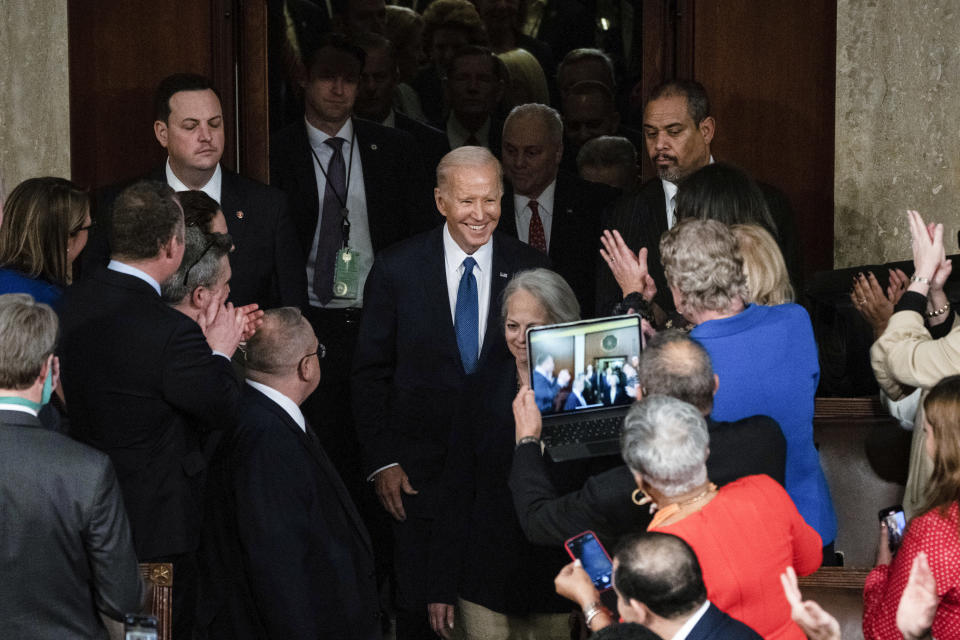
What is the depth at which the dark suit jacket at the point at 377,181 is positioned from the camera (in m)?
6.15

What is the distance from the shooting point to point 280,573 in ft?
13.4

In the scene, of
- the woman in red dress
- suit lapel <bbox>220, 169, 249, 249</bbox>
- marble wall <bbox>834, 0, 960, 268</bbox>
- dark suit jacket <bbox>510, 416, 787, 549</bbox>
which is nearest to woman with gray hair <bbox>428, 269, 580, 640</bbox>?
dark suit jacket <bbox>510, 416, 787, 549</bbox>

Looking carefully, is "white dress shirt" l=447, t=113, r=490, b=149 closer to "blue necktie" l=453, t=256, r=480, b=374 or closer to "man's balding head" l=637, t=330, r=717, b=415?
"blue necktie" l=453, t=256, r=480, b=374

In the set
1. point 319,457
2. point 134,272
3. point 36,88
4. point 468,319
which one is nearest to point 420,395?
point 468,319

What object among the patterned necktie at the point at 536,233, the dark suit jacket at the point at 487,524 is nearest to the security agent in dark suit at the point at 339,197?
the patterned necktie at the point at 536,233

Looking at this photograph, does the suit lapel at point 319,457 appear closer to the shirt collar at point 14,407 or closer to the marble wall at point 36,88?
the shirt collar at point 14,407

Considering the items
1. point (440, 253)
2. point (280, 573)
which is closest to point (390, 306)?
point (440, 253)

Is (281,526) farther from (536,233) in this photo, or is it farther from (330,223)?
(536,233)

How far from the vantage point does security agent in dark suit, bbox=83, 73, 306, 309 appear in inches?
212

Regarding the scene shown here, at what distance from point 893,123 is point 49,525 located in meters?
3.96

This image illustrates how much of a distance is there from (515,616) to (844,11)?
10.2 ft

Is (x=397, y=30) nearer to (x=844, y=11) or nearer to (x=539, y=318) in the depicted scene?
(x=844, y=11)

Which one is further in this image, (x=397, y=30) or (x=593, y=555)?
(x=397, y=30)

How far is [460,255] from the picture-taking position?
506 cm
